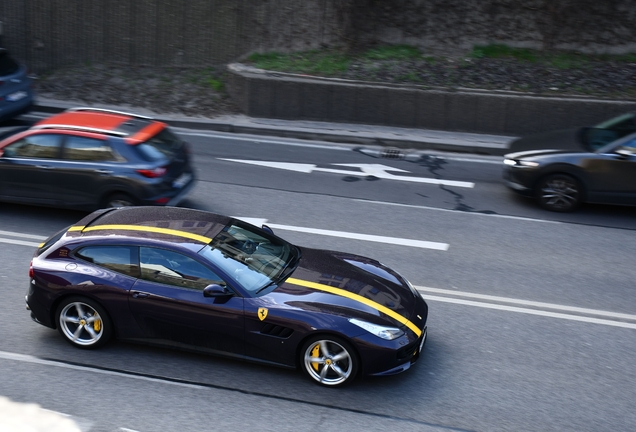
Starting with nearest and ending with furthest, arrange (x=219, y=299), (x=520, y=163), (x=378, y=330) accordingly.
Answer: (x=378, y=330) < (x=219, y=299) < (x=520, y=163)

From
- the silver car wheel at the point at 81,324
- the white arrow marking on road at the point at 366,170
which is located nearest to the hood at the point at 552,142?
the white arrow marking on road at the point at 366,170

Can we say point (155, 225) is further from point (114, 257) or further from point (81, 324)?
point (81, 324)

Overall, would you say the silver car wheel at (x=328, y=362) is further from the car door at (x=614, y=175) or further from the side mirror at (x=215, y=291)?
the car door at (x=614, y=175)

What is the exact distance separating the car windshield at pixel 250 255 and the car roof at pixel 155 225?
0.46 feet

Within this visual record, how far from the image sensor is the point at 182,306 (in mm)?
6867

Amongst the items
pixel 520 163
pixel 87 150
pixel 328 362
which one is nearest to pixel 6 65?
pixel 87 150

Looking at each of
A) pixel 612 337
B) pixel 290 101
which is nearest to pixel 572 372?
pixel 612 337

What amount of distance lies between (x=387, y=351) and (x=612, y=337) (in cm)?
300

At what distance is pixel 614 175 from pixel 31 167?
361 inches

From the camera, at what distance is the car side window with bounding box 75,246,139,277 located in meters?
7.08

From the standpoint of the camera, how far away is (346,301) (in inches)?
271

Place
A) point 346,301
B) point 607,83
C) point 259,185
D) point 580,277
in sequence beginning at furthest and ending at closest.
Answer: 1. point 607,83
2. point 259,185
3. point 580,277
4. point 346,301

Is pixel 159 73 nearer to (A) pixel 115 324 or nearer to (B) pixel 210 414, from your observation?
(A) pixel 115 324

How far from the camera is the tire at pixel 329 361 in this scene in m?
6.65
